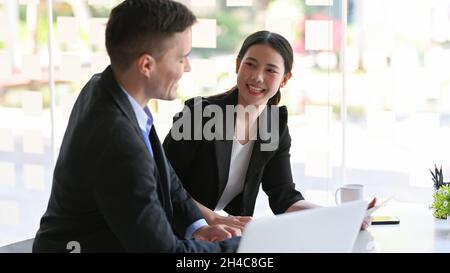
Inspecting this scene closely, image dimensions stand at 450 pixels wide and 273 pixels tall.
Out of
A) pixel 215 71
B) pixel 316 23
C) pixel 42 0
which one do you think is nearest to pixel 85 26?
pixel 42 0

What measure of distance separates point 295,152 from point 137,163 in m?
2.77

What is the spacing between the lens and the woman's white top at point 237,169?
2721mm

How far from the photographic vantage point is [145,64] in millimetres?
1878

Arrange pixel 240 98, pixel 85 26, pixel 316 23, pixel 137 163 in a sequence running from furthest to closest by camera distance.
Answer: pixel 85 26 < pixel 316 23 < pixel 240 98 < pixel 137 163

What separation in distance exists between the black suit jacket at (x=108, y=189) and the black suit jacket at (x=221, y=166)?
678 mm

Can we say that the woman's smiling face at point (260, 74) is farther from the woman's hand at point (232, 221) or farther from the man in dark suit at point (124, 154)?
the man in dark suit at point (124, 154)

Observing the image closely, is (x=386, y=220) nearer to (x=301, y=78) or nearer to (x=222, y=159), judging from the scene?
(x=222, y=159)

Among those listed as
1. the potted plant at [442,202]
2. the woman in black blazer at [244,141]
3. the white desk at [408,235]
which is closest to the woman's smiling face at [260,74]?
the woman in black blazer at [244,141]

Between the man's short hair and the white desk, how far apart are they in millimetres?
757

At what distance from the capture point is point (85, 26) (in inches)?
179

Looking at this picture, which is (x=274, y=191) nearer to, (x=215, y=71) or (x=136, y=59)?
(x=136, y=59)

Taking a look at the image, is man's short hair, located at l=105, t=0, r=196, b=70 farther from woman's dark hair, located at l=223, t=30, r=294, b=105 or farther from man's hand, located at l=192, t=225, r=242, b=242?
woman's dark hair, located at l=223, t=30, r=294, b=105

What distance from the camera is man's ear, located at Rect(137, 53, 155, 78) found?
6.14ft

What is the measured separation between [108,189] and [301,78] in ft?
9.16
